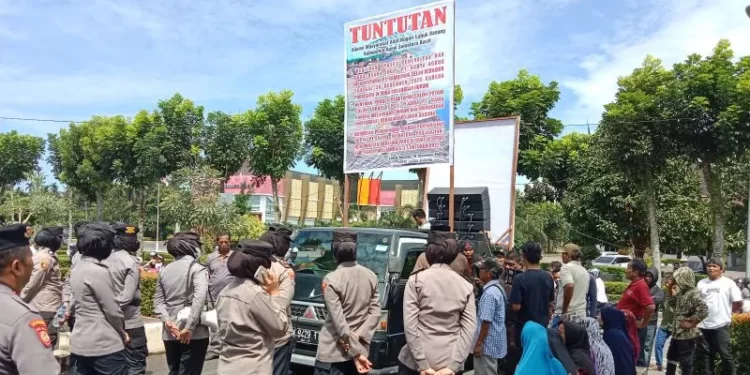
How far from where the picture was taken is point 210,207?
2619 cm

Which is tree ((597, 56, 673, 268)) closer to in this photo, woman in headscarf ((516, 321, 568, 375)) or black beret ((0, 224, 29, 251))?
woman in headscarf ((516, 321, 568, 375))

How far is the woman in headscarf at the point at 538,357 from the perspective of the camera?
4031 millimetres

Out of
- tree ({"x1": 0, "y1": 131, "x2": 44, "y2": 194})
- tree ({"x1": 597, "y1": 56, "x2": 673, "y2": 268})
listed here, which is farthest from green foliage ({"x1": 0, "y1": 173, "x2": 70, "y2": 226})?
tree ({"x1": 597, "y1": 56, "x2": 673, "y2": 268})

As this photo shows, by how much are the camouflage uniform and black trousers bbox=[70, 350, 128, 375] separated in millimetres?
5877

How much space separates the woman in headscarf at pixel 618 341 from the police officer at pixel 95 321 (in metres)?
3.81

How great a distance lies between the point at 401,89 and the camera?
962 centimetres

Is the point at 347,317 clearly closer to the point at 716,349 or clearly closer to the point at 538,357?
the point at 538,357

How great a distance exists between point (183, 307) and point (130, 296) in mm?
487

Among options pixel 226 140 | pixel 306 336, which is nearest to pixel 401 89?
pixel 306 336

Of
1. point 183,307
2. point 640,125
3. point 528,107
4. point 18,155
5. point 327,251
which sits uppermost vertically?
point 528,107

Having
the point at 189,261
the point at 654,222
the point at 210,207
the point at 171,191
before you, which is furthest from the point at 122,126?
the point at 189,261

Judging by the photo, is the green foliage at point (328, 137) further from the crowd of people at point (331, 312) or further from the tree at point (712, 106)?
the crowd of people at point (331, 312)

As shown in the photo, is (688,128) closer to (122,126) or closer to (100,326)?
(100,326)

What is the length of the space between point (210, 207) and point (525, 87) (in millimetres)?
14126
